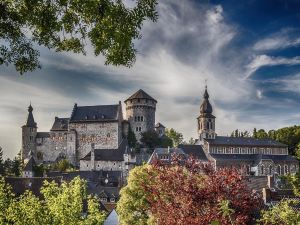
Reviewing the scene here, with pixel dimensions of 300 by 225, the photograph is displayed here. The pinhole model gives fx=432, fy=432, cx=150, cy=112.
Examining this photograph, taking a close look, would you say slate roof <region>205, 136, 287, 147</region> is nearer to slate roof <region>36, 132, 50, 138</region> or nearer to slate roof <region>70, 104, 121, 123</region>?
slate roof <region>70, 104, 121, 123</region>

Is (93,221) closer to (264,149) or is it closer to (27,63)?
(27,63)

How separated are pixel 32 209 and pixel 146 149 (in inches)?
2973

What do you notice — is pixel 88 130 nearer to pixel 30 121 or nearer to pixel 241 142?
pixel 30 121

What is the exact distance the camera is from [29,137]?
10975cm

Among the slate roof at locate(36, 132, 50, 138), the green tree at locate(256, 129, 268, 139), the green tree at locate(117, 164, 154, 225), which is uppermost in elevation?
the green tree at locate(256, 129, 268, 139)

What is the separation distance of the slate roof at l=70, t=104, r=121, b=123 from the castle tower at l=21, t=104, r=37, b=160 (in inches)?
461

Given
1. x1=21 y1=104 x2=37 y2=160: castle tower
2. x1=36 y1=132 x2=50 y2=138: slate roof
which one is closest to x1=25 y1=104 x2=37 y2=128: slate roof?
x1=21 y1=104 x2=37 y2=160: castle tower

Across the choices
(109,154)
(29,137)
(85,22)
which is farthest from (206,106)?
(85,22)

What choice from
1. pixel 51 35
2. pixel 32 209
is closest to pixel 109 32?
pixel 51 35

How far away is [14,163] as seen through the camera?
96.7 meters

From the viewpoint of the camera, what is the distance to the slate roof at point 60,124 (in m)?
108

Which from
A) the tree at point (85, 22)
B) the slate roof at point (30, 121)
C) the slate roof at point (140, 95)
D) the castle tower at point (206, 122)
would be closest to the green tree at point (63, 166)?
the slate roof at point (30, 121)

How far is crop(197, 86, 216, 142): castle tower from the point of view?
106562 mm

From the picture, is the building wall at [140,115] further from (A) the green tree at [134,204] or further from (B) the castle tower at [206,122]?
(A) the green tree at [134,204]
